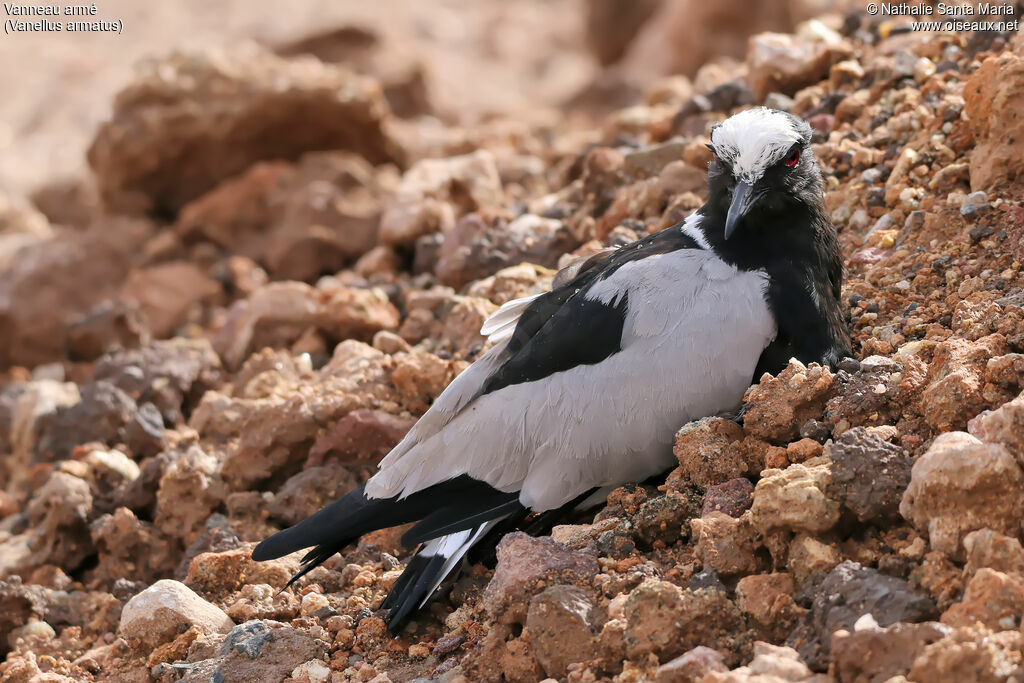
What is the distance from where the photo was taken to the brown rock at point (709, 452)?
3.72 m

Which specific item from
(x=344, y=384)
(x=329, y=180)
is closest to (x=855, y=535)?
(x=344, y=384)

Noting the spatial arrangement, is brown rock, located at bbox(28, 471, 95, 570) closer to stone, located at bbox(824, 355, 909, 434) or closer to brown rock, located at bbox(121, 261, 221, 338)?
brown rock, located at bbox(121, 261, 221, 338)

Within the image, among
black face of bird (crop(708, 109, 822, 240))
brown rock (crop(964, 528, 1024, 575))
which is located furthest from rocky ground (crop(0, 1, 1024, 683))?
black face of bird (crop(708, 109, 822, 240))

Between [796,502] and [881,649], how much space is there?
577mm

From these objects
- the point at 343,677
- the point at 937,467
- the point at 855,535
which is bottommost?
the point at 343,677

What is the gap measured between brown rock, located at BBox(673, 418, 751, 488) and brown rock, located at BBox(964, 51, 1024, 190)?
1763 millimetres

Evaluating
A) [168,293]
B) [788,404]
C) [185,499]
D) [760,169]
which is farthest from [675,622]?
[168,293]

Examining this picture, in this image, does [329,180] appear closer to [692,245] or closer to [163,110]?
[163,110]

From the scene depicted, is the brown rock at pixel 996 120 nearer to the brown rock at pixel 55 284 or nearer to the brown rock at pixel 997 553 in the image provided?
the brown rock at pixel 997 553

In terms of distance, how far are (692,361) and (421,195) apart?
12.4 feet

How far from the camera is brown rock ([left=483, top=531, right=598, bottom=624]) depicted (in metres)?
3.50

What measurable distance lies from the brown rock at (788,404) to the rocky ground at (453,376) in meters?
0.01

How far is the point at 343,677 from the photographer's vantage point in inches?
149

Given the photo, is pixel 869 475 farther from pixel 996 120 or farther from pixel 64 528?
pixel 64 528
